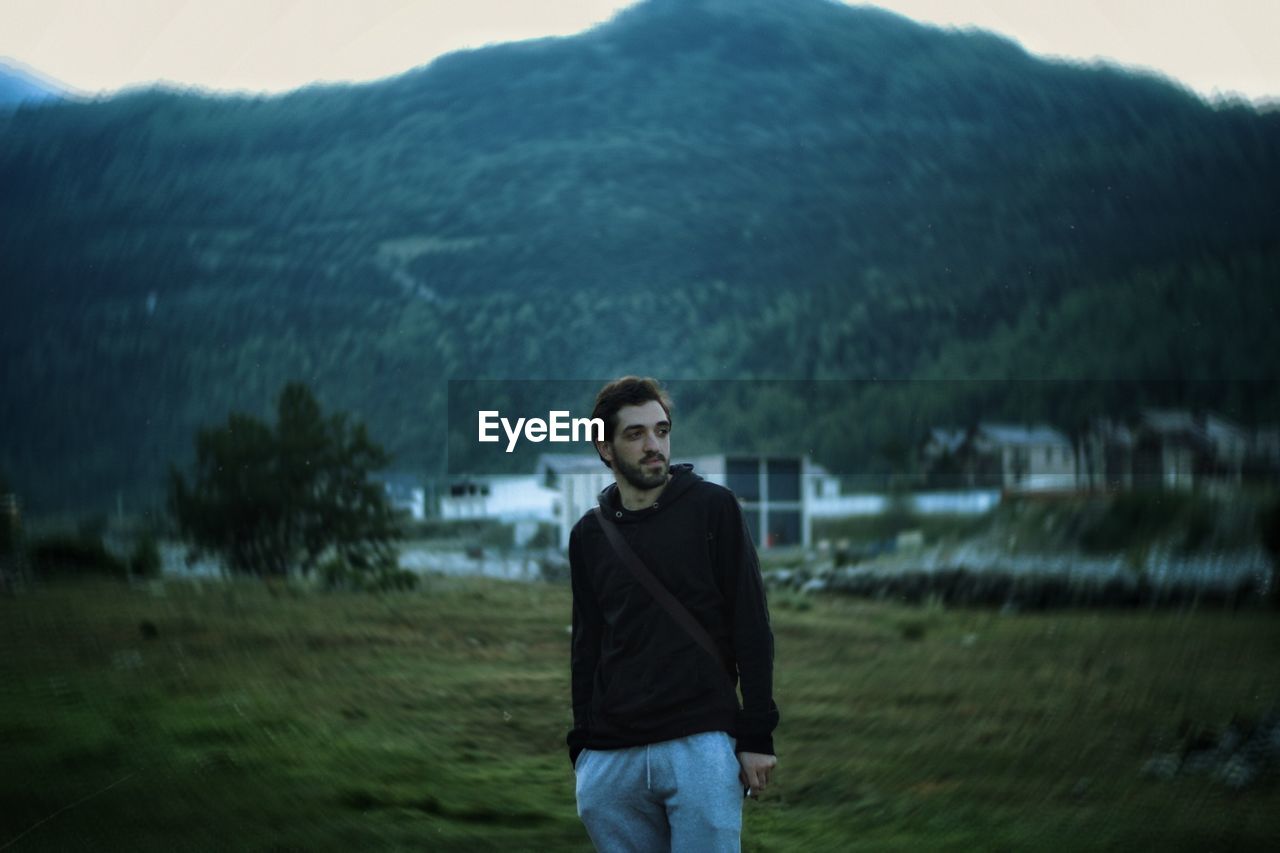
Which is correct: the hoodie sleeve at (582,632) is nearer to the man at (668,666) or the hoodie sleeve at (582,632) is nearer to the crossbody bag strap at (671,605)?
the man at (668,666)

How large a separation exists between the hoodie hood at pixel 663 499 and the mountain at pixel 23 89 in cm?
253

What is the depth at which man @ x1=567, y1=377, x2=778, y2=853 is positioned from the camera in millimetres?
2734

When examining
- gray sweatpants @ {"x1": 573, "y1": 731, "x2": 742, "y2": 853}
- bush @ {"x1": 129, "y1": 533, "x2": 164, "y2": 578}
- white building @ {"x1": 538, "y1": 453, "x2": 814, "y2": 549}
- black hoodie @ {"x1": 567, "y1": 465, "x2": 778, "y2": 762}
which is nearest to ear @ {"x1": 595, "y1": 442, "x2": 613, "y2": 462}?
black hoodie @ {"x1": 567, "y1": 465, "x2": 778, "y2": 762}

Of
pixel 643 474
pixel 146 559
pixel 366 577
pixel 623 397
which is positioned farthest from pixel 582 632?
pixel 146 559

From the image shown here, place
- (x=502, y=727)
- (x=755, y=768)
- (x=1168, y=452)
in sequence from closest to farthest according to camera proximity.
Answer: (x=755, y=768), (x=1168, y=452), (x=502, y=727)

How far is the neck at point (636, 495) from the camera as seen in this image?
285 centimetres

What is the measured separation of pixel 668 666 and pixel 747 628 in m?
0.16

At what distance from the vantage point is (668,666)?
2.77 m

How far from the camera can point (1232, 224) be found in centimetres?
436

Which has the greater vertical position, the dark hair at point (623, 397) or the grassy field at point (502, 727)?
the dark hair at point (623, 397)

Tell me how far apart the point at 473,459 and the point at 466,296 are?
0.48 meters

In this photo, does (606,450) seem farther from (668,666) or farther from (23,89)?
(23,89)

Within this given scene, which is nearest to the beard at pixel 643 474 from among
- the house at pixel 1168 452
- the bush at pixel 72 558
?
the house at pixel 1168 452

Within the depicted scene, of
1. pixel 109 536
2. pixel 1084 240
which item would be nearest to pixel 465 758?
pixel 109 536
